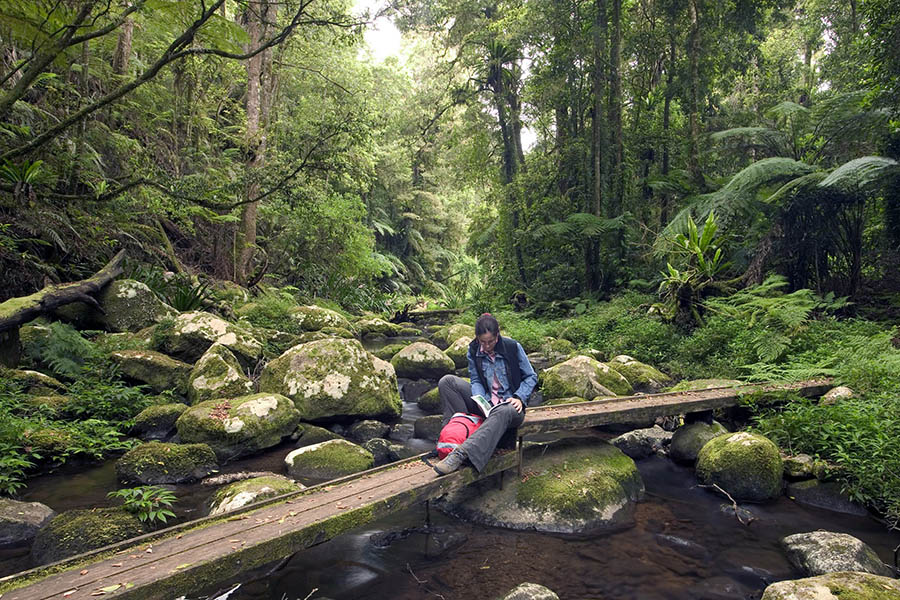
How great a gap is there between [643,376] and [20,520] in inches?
310

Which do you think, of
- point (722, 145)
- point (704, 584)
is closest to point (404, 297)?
point (722, 145)

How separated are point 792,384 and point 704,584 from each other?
366cm

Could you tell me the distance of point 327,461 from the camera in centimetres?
505

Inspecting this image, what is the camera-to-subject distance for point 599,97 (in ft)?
45.9

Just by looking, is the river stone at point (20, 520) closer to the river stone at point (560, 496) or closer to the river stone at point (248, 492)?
the river stone at point (248, 492)

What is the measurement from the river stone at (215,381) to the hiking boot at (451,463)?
382cm

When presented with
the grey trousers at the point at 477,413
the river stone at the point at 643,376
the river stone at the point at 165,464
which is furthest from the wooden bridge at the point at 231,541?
the river stone at the point at 643,376

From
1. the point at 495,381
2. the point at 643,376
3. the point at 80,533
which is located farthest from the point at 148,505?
the point at 643,376

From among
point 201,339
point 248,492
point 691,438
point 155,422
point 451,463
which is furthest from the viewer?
point 201,339

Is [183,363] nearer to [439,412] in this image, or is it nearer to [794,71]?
[439,412]

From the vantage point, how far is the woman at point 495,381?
4047mm

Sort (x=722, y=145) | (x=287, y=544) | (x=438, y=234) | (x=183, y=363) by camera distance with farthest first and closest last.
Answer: (x=438, y=234)
(x=722, y=145)
(x=183, y=363)
(x=287, y=544)

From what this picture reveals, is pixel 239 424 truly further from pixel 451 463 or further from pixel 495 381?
pixel 495 381

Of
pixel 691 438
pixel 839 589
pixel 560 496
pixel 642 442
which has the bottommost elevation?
pixel 642 442
